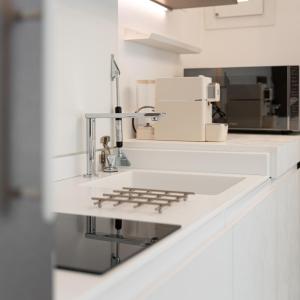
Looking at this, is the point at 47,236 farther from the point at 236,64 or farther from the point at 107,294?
the point at 236,64

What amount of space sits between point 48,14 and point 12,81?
2.5 inches

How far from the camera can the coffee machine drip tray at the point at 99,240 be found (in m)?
0.82

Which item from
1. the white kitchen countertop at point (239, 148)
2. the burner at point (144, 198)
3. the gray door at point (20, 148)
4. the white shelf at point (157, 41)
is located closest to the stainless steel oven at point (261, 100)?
the white shelf at point (157, 41)

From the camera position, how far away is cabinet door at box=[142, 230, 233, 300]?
0.94 m

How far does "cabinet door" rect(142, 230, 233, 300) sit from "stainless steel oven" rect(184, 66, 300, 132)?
1495 millimetres

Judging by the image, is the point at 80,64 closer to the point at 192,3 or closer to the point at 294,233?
the point at 192,3

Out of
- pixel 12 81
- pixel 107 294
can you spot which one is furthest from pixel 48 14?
pixel 107 294

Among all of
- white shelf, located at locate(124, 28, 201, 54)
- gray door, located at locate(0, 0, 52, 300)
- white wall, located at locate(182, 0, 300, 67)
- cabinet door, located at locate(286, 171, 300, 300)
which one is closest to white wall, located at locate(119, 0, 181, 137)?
white shelf, located at locate(124, 28, 201, 54)

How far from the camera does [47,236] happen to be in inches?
15.6

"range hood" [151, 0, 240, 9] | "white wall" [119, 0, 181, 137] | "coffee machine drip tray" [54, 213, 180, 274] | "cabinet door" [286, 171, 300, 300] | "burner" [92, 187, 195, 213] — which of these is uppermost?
"range hood" [151, 0, 240, 9]

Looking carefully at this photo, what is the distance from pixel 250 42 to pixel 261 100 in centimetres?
56

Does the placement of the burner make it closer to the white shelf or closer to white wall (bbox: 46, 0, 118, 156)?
white wall (bbox: 46, 0, 118, 156)

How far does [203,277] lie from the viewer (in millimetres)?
1133

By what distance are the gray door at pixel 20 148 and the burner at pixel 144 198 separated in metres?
0.82
